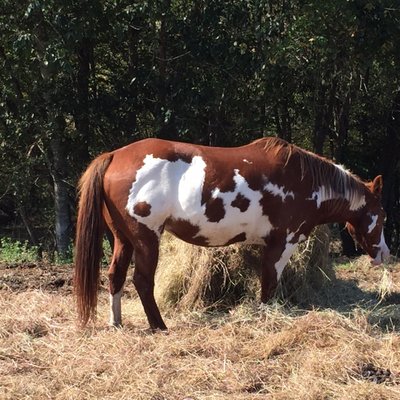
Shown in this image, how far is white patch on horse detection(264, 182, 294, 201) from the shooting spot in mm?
4785

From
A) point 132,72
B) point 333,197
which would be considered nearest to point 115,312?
point 333,197

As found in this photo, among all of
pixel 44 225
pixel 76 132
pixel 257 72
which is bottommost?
pixel 44 225

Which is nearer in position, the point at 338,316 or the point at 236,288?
the point at 338,316

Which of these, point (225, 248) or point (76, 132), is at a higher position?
point (76, 132)

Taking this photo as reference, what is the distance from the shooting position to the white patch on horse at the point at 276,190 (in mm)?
4785

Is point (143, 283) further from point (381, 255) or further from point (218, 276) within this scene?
point (381, 255)

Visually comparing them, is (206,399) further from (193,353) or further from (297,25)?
(297,25)

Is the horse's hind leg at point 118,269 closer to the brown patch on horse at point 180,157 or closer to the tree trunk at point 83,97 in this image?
the brown patch on horse at point 180,157

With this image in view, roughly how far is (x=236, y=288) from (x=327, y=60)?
4468mm

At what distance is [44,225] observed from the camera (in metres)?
13.3

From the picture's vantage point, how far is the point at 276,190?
189 inches

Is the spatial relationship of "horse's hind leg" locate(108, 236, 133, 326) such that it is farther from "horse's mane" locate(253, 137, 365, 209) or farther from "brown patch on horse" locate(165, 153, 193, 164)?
"horse's mane" locate(253, 137, 365, 209)

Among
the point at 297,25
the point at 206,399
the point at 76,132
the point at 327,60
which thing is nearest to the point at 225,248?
the point at 206,399

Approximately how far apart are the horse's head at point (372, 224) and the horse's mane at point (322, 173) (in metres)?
0.11
